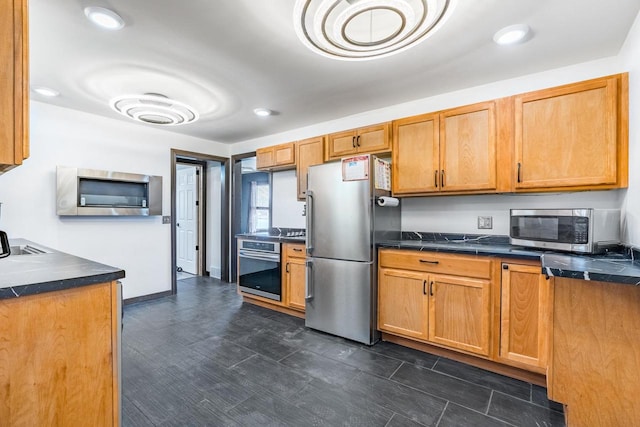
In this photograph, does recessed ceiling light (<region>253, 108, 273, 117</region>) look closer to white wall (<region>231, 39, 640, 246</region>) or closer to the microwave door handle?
white wall (<region>231, 39, 640, 246</region>)

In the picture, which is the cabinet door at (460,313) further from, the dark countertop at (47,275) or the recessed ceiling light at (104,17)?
the recessed ceiling light at (104,17)

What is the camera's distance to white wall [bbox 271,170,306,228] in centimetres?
406

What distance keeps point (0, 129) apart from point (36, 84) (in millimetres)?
2394

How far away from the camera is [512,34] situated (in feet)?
6.07

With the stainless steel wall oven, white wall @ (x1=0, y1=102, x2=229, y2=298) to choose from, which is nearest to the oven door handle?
the stainless steel wall oven

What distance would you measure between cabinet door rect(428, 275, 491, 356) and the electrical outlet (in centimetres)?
70

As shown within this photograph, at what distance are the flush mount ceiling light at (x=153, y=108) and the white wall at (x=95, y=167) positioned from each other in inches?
38.5

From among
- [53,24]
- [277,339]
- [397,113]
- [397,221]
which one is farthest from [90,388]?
[397,113]

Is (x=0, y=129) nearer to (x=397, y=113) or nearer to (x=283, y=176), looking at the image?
(x=397, y=113)

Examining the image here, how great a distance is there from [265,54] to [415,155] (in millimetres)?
1551

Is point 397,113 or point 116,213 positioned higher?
point 397,113

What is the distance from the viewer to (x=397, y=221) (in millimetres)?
3080

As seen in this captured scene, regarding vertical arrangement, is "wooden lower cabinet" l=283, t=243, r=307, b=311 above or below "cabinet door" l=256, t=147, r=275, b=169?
below

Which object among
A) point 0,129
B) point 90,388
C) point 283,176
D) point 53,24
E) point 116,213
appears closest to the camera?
point 0,129
